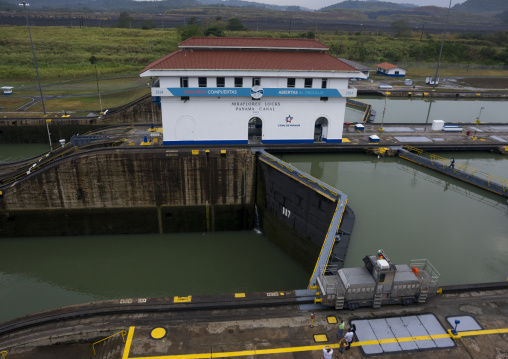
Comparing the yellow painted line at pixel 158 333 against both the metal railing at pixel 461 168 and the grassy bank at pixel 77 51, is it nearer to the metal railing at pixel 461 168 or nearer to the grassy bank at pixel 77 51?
the metal railing at pixel 461 168

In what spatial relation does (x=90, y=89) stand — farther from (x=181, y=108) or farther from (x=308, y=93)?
(x=308, y=93)

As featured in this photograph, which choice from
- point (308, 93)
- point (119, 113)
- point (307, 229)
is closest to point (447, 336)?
point (307, 229)

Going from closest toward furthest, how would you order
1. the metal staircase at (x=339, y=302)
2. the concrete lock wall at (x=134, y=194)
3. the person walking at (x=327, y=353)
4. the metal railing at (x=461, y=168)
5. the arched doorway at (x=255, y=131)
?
1. the person walking at (x=327, y=353)
2. the metal staircase at (x=339, y=302)
3. the concrete lock wall at (x=134, y=194)
4. the metal railing at (x=461, y=168)
5. the arched doorway at (x=255, y=131)

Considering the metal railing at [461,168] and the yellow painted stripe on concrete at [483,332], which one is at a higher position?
the metal railing at [461,168]

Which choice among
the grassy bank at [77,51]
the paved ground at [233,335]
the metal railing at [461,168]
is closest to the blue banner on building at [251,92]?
the metal railing at [461,168]

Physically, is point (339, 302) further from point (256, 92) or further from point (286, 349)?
point (256, 92)

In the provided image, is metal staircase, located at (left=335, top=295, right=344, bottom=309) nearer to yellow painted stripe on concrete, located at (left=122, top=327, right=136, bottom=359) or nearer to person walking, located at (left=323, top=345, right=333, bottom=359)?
person walking, located at (left=323, top=345, right=333, bottom=359)
